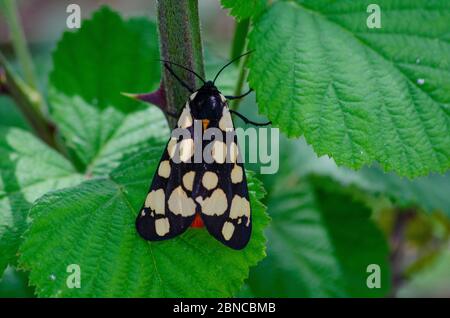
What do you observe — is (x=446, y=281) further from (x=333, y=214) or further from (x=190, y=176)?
(x=190, y=176)

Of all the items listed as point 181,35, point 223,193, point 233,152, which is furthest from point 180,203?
point 181,35

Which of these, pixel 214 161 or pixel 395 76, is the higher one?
pixel 395 76

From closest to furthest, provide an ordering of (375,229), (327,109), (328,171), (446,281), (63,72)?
(327,109), (63,72), (375,229), (328,171), (446,281)

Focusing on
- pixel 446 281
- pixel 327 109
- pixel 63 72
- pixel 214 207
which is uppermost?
pixel 63 72

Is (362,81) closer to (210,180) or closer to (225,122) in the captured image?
(225,122)

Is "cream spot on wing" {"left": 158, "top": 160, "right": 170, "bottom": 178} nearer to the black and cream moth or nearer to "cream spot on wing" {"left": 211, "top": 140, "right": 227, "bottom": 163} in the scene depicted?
the black and cream moth

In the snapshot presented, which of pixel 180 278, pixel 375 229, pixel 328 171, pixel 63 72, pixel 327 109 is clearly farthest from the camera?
Answer: pixel 328 171

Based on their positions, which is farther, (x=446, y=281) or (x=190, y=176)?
(x=446, y=281)

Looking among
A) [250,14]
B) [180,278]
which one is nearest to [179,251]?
[180,278]
